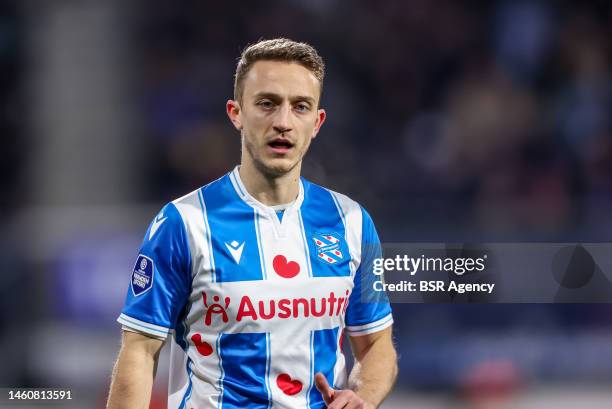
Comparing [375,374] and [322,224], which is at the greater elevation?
[322,224]

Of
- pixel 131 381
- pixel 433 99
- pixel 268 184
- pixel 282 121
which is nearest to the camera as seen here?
pixel 131 381

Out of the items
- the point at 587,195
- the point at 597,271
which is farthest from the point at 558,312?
the point at 597,271

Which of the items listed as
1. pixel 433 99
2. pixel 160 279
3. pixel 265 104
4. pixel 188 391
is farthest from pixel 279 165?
pixel 433 99

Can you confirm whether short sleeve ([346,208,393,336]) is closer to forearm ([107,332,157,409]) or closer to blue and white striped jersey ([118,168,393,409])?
blue and white striped jersey ([118,168,393,409])

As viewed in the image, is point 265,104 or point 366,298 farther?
point 366,298

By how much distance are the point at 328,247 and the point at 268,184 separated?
24 centimetres

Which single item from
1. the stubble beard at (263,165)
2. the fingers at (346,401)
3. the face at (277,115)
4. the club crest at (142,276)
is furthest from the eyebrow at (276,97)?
the fingers at (346,401)

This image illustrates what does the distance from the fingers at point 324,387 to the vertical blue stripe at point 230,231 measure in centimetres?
30

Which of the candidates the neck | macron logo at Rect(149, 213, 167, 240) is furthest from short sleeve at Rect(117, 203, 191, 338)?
the neck

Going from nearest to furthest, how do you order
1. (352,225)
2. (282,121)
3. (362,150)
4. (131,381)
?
(131,381)
(282,121)
(352,225)
(362,150)

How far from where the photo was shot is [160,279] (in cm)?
216

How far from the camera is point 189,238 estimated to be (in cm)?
220

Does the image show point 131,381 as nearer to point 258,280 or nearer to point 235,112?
point 258,280

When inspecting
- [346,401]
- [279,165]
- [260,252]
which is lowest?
[346,401]
